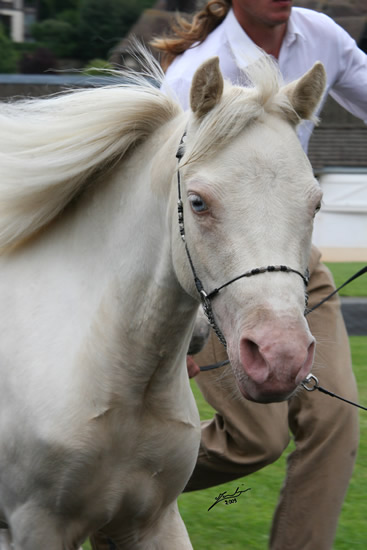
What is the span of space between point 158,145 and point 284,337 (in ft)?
2.90

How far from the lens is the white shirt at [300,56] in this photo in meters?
3.45

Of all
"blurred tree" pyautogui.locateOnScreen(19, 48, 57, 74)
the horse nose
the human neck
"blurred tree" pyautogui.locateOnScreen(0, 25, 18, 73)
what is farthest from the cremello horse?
"blurred tree" pyautogui.locateOnScreen(19, 48, 57, 74)

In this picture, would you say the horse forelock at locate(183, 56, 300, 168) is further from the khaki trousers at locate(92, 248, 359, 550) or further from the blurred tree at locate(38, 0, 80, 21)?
the blurred tree at locate(38, 0, 80, 21)

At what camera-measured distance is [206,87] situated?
2521 mm

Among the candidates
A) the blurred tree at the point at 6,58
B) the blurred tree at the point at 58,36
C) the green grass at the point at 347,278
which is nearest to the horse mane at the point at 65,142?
the green grass at the point at 347,278

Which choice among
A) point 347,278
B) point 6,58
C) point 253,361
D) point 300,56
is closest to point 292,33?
point 300,56

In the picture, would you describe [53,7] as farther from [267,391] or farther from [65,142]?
[267,391]

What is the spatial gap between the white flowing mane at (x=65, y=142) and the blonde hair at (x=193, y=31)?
497 mm

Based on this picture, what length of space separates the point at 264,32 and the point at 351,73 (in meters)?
0.45

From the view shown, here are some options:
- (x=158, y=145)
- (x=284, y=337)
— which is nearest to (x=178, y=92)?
(x=158, y=145)

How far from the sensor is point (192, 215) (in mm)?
2500

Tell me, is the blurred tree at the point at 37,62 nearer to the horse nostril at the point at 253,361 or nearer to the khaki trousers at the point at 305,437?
the khaki trousers at the point at 305,437

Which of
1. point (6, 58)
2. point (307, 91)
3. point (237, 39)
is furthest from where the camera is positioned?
point (6, 58)

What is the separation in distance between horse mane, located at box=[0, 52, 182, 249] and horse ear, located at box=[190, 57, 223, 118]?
1.11 ft
